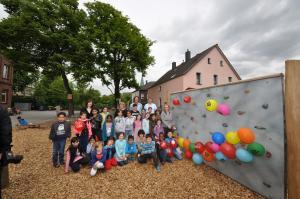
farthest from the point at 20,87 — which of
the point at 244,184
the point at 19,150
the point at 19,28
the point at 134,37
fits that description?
the point at 244,184

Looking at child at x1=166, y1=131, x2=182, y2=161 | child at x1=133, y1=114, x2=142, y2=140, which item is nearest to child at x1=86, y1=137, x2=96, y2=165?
child at x1=133, y1=114, x2=142, y2=140

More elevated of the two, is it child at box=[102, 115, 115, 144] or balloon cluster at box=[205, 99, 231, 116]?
balloon cluster at box=[205, 99, 231, 116]

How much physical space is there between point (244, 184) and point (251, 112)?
1.79m

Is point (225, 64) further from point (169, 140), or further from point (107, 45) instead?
point (169, 140)

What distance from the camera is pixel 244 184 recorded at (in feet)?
15.1

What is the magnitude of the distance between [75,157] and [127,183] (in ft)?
6.51

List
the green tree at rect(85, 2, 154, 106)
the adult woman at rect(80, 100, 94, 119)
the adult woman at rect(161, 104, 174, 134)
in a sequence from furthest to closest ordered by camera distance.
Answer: the green tree at rect(85, 2, 154, 106)
the adult woman at rect(161, 104, 174, 134)
the adult woman at rect(80, 100, 94, 119)

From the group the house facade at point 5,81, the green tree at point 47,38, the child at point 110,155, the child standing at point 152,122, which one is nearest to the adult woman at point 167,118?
the child standing at point 152,122

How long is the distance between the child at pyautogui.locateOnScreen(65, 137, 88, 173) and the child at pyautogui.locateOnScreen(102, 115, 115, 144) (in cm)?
110

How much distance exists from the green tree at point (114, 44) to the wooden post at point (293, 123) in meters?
19.3

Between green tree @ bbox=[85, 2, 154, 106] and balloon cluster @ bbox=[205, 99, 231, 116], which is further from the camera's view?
green tree @ bbox=[85, 2, 154, 106]

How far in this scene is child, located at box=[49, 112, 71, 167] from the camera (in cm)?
609

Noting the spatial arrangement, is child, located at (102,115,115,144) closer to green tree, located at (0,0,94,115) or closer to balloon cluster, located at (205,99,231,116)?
balloon cluster, located at (205,99,231,116)

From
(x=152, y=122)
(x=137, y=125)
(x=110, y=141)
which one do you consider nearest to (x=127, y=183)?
(x=110, y=141)
